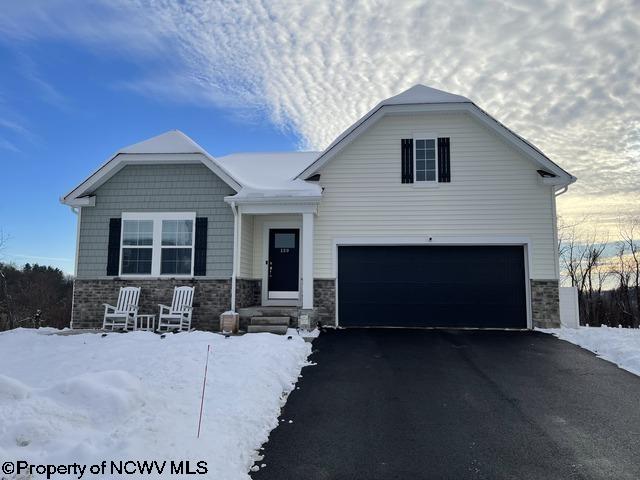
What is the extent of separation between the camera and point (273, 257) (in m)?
11.9

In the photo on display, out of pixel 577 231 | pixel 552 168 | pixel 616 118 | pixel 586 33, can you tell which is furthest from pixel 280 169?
pixel 577 231

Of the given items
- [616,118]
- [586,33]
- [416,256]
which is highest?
[586,33]

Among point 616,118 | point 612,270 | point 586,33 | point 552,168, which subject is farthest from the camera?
point 612,270

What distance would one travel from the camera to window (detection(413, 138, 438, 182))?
36.5 ft

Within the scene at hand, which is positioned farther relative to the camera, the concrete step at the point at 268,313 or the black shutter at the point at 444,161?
the black shutter at the point at 444,161

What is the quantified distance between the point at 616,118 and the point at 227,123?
12571 mm

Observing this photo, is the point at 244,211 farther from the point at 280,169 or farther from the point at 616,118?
the point at 616,118

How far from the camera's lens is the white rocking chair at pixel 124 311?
10.3 metres

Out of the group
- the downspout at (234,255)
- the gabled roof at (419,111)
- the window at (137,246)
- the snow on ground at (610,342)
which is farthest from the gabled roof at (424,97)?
the window at (137,246)

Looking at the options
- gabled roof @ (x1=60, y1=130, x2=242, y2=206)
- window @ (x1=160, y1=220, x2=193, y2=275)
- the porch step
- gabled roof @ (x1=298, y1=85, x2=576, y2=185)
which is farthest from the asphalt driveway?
Result: gabled roof @ (x1=60, y1=130, x2=242, y2=206)

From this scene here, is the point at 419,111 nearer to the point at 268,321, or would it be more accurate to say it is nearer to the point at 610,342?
the point at 268,321

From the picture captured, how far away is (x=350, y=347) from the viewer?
27.6 feet

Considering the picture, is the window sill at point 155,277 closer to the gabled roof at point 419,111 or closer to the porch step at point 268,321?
the porch step at point 268,321

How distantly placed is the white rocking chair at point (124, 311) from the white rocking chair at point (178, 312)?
2.45 feet
